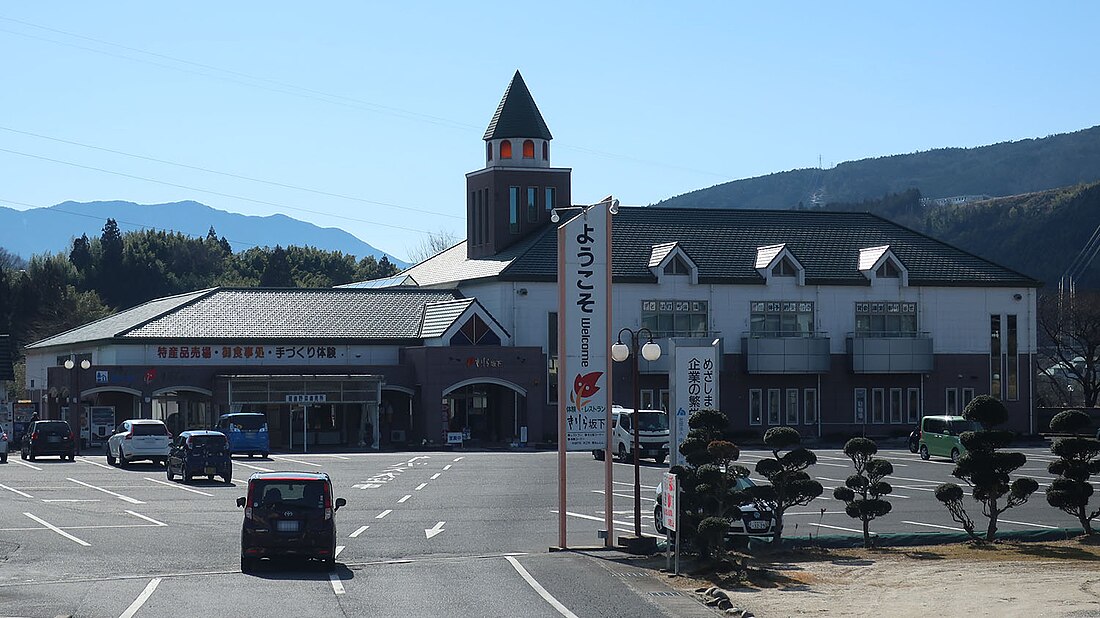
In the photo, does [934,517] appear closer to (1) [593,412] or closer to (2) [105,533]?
(1) [593,412]

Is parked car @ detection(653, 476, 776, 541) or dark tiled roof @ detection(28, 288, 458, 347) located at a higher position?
dark tiled roof @ detection(28, 288, 458, 347)

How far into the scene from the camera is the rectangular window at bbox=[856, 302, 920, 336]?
70.4m

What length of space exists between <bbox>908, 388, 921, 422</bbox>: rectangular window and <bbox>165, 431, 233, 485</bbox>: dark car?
133 feet

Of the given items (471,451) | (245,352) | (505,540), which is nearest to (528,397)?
(471,451)

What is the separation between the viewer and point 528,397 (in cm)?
6269

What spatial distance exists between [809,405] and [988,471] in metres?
43.6

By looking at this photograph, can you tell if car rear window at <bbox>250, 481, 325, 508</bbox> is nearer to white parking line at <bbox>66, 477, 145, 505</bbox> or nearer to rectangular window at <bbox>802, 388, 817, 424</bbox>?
white parking line at <bbox>66, 477, 145, 505</bbox>

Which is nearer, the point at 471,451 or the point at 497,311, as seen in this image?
the point at 471,451

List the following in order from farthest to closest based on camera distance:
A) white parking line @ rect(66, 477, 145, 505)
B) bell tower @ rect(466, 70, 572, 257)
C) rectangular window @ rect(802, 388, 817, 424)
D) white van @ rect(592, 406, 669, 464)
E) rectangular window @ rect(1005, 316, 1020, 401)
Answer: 1. bell tower @ rect(466, 70, 572, 257)
2. rectangular window @ rect(1005, 316, 1020, 401)
3. rectangular window @ rect(802, 388, 817, 424)
4. white van @ rect(592, 406, 669, 464)
5. white parking line @ rect(66, 477, 145, 505)

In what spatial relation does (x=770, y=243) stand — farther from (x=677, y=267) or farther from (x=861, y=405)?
(x=861, y=405)

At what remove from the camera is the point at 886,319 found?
70.8m

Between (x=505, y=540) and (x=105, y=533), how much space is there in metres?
7.88

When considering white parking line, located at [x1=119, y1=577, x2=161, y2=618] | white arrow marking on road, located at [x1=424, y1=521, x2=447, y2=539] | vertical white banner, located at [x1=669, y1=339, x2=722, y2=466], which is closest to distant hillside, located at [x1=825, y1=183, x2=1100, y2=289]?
vertical white banner, located at [x1=669, y1=339, x2=722, y2=466]

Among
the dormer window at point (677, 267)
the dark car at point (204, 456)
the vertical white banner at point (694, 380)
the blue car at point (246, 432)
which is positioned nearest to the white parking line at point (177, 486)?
the dark car at point (204, 456)
